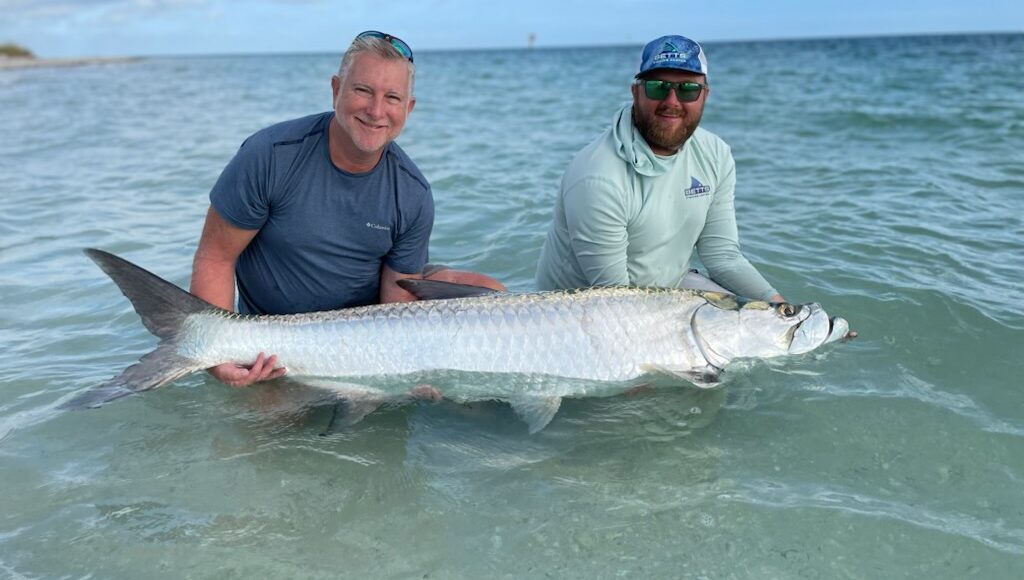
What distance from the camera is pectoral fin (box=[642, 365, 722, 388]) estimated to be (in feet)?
11.1

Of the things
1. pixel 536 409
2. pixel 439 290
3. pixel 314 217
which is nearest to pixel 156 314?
pixel 314 217

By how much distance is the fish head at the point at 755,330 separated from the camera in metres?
3.40

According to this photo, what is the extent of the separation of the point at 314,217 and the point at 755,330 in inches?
80.2

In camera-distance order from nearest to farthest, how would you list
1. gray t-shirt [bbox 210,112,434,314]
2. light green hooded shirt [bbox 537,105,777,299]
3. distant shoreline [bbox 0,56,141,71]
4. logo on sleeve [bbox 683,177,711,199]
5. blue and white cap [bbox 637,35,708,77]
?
gray t-shirt [bbox 210,112,434,314] < blue and white cap [bbox 637,35,708,77] < light green hooded shirt [bbox 537,105,777,299] < logo on sleeve [bbox 683,177,711,199] < distant shoreline [bbox 0,56,141,71]

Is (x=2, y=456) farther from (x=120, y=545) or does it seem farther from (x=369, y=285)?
(x=369, y=285)

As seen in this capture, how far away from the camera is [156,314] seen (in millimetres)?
3266

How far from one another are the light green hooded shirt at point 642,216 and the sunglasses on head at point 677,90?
0.67 feet

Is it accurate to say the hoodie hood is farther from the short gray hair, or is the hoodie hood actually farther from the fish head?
the short gray hair

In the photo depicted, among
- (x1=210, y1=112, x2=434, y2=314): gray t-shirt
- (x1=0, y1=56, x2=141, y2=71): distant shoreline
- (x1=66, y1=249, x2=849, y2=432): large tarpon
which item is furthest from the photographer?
(x1=0, y1=56, x2=141, y2=71): distant shoreline

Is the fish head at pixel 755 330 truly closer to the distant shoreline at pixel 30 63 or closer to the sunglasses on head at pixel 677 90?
the sunglasses on head at pixel 677 90

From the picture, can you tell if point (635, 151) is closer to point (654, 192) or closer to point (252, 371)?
point (654, 192)

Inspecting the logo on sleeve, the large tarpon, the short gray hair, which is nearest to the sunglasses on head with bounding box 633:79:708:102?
the logo on sleeve

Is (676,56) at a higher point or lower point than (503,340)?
higher

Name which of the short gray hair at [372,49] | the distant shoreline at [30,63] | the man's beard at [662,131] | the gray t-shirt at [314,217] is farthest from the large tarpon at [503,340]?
the distant shoreline at [30,63]
